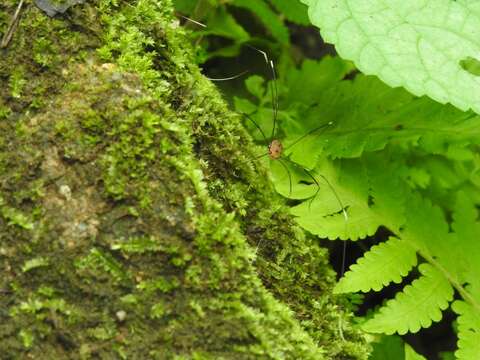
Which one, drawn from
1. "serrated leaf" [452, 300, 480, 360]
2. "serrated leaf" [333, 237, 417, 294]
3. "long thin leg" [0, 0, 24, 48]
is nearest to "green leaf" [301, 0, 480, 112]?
"serrated leaf" [333, 237, 417, 294]

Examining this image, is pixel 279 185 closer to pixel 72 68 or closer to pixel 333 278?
pixel 333 278

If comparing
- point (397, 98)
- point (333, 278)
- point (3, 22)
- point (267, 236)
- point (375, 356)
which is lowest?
point (375, 356)

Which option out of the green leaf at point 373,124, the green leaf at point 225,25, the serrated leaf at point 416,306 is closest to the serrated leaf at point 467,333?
the serrated leaf at point 416,306

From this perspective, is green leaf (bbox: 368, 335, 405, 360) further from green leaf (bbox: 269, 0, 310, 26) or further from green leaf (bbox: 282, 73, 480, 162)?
green leaf (bbox: 269, 0, 310, 26)

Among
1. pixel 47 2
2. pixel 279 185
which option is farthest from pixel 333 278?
pixel 47 2

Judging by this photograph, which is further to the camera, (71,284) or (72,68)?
(72,68)

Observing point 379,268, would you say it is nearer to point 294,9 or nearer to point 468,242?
point 468,242

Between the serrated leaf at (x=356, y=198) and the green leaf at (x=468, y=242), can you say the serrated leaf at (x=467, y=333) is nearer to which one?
the green leaf at (x=468, y=242)
